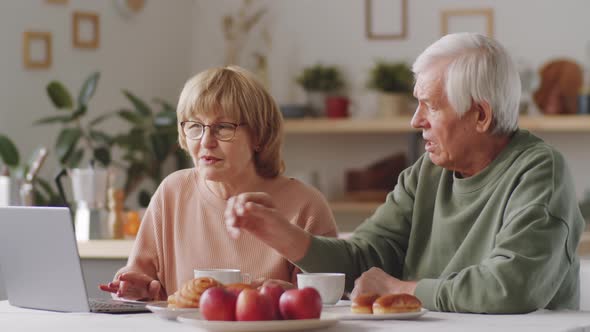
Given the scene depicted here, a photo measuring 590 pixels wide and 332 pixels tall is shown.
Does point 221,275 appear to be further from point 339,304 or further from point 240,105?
point 240,105

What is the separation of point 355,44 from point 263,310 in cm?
437

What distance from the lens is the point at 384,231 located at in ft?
7.75

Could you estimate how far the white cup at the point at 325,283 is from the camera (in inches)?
77.2

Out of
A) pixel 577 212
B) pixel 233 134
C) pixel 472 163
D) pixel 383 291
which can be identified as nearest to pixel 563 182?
pixel 577 212

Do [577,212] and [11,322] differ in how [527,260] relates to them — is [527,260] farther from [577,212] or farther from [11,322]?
[11,322]

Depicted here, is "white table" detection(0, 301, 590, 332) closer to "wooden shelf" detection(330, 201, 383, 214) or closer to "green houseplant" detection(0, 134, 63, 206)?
"green houseplant" detection(0, 134, 63, 206)

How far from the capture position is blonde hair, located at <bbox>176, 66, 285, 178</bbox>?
7.80 feet

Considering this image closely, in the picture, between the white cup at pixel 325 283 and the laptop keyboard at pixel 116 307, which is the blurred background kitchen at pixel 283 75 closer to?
the laptop keyboard at pixel 116 307

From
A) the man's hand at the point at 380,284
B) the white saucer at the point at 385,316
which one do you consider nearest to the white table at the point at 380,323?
the white saucer at the point at 385,316

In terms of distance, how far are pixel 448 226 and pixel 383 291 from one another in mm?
241

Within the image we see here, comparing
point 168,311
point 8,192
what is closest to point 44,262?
point 168,311

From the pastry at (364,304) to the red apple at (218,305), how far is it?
0.90ft

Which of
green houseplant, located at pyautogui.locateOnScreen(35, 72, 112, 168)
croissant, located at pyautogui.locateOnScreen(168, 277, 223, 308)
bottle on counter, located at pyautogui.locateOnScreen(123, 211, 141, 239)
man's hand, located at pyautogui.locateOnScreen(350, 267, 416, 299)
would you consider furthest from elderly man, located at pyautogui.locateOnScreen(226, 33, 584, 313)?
green houseplant, located at pyautogui.locateOnScreen(35, 72, 112, 168)

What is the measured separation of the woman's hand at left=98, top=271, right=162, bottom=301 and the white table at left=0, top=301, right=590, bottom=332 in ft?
0.80
